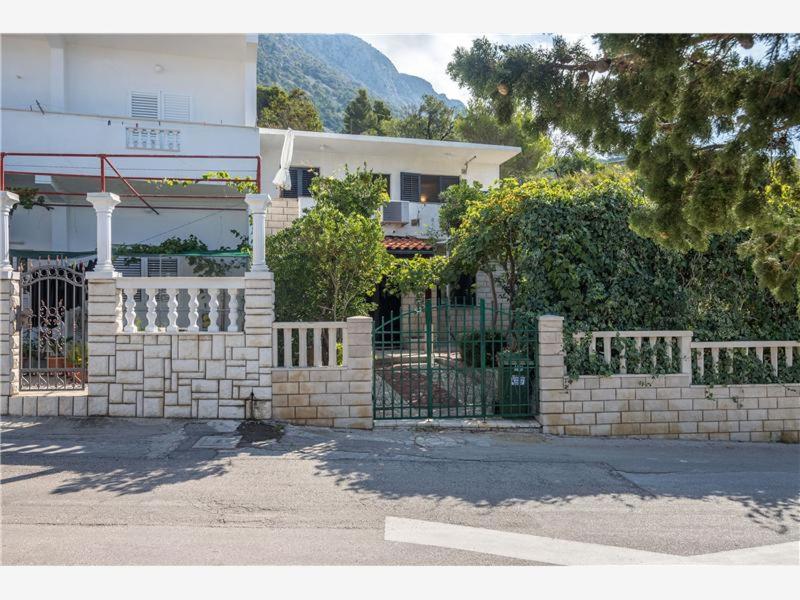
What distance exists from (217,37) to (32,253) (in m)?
6.48

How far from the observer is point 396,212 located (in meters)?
17.4

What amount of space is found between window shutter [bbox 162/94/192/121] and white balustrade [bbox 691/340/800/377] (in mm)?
12855

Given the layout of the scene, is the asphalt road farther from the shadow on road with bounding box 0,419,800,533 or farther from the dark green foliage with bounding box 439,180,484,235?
the dark green foliage with bounding box 439,180,484,235

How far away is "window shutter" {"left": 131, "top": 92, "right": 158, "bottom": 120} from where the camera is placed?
14.2 meters

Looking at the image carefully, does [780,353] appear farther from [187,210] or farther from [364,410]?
[187,210]

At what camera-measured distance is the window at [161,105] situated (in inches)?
560

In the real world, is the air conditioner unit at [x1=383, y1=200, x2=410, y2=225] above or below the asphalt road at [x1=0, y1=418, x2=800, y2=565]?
above

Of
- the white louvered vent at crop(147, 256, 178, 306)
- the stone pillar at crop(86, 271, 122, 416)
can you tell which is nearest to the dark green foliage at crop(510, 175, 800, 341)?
the stone pillar at crop(86, 271, 122, 416)

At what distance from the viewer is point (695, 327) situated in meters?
Answer: 8.45

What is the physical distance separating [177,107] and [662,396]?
13.1m

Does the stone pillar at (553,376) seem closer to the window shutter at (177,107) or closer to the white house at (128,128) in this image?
the white house at (128,128)

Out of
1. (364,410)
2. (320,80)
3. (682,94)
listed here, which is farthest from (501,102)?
(320,80)

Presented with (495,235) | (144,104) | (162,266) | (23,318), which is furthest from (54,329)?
Result: (144,104)

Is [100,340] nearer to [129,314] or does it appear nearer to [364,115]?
[129,314]
